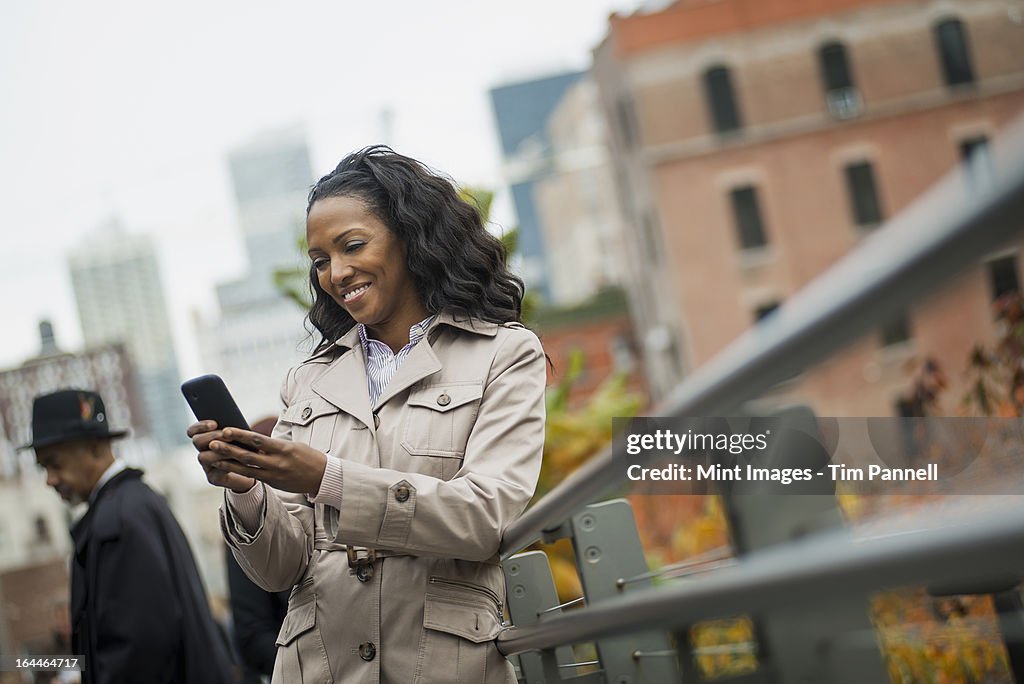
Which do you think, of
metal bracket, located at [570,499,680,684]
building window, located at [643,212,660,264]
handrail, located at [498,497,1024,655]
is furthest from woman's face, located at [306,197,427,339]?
building window, located at [643,212,660,264]

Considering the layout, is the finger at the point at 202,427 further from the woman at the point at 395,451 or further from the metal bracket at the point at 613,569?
the metal bracket at the point at 613,569

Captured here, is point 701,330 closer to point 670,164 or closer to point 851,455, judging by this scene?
point 670,164

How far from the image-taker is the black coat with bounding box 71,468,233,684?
13.0ft

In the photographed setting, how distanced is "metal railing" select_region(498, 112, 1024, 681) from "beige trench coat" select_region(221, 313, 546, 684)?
0.97 metres

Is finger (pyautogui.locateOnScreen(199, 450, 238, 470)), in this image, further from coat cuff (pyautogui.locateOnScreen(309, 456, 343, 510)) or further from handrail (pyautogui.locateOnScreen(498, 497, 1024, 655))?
handrail (pyautogui.locateOnScreen(498, 497, 1024, 655))

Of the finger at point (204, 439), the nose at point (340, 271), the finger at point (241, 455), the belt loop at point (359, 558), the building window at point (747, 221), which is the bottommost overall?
the belt loop at point (359, 558)

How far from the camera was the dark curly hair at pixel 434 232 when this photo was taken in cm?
290

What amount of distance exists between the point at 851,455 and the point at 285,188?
51835mm

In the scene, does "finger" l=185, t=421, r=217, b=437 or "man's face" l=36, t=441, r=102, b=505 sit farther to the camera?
"man's face" l=36, t=441, r=102, b=505

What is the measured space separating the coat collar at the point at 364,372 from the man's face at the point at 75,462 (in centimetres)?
192

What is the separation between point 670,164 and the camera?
1369 inches

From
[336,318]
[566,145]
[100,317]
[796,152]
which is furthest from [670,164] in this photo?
[336,318]

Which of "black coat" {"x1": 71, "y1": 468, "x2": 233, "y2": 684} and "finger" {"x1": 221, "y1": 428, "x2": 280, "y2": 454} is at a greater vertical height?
"finger" {"x1": 221, "y1": 428, "x2": 280, "y2": 454}

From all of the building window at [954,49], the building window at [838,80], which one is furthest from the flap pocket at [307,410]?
the building window at [954,49]
